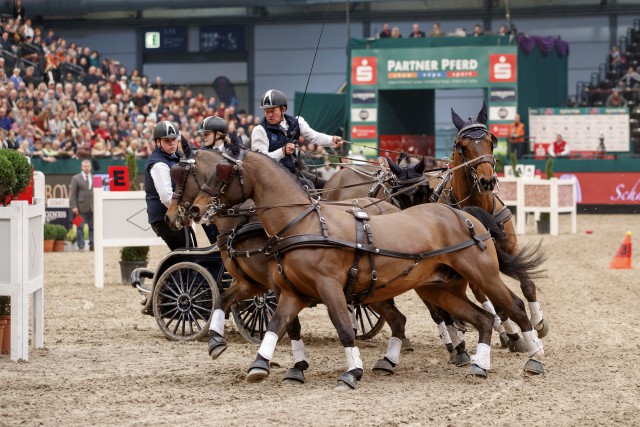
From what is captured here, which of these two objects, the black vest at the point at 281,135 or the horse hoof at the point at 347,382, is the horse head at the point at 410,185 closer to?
the black vest at the point at 281,135

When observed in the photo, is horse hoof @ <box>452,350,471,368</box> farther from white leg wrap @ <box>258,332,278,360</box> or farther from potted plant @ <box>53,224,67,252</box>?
potted plant @ <box>53,224,67,252</box>

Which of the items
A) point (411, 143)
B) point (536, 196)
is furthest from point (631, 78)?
point (536, 196)

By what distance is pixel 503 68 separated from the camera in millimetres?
29234

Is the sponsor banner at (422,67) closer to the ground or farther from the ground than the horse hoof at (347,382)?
farther from the ground

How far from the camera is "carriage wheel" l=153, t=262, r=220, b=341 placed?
1004 cm

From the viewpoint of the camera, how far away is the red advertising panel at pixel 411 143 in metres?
30.9

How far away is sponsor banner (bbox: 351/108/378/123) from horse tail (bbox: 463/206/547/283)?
21.0m

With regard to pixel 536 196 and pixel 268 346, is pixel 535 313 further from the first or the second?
pixel 536 196

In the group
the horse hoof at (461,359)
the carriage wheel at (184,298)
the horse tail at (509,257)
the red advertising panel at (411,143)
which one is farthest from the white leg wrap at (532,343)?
the red advertising panel at (411,143)

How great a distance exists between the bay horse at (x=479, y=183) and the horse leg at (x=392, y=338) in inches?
38.7

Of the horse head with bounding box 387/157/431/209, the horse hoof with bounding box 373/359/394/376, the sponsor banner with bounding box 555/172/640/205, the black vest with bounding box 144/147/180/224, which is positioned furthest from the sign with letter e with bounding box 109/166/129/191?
the sponsor banner with bounding box 555/172/640/205

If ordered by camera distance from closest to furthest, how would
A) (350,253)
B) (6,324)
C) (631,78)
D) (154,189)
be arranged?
(350,253)
(6,324)
(154,189)
(631,78)

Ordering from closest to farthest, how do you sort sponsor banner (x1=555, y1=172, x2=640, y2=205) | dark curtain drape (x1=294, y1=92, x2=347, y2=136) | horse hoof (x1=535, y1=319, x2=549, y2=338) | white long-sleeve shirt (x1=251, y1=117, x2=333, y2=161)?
white long-sleeve shirt (x1=251, y1=117, x2=333, y2=161) < horse hoof (x1=535, y1=319, x2=549, y2=338) < sponsor banner (x1=555, y1=172, x2=640, y2=205) < dark curtain drape (x1=294, y1=92, x2=347, y2=136)

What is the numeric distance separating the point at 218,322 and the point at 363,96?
2165 cm
